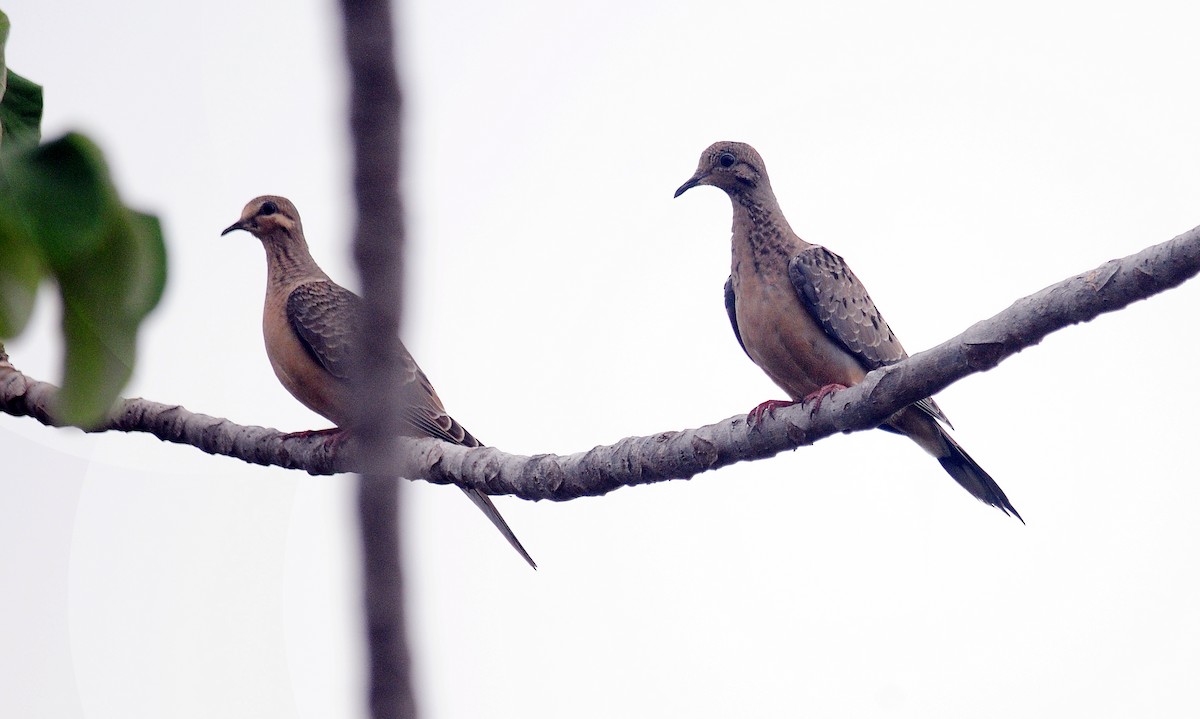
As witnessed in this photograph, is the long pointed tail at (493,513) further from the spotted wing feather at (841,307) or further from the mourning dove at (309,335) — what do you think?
the spotted wing feather at (841,307)

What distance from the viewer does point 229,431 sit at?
5.20 meters

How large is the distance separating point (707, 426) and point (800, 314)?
167 cm

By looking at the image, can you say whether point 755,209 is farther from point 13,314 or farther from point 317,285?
point 13,314

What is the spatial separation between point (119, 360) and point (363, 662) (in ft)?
1.60

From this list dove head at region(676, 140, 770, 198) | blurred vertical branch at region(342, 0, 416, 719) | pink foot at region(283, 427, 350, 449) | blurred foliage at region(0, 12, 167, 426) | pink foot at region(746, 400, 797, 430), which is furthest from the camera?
dove head at region(676, 140, 770, 198)

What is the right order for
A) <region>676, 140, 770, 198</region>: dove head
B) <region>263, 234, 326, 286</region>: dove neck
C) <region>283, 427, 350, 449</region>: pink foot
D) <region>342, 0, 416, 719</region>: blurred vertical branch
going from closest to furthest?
<region>342, 0, 416, 719</region>: blurred vertical branch < <region>283, 427, 350, 449</region>: pink foot < <region>676, 140, 770, 198</region>: dove head < <region>263, 234, 326, 286</region>: dove neck

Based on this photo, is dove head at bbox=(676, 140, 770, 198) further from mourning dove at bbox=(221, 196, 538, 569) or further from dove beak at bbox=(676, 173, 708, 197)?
mourning dove at bbox=(221, 196, 538, 569)

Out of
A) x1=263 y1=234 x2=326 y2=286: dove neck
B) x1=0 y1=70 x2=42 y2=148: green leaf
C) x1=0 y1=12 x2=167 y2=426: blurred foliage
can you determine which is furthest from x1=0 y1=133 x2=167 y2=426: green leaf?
x1=263 y1=234 x2=326 y2=286: dove neck

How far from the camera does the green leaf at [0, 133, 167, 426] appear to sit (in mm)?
1078

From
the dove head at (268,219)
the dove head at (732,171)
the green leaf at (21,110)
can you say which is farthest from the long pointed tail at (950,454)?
the green leaf at (21,110)

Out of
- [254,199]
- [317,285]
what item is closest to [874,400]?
[317,285]

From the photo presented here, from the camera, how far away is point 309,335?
636 cm

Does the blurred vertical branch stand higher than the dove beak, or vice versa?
the dove beak

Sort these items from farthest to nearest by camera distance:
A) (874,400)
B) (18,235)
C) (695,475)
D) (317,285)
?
(317,285) → (695,475) → (874,400) → (18,235)
